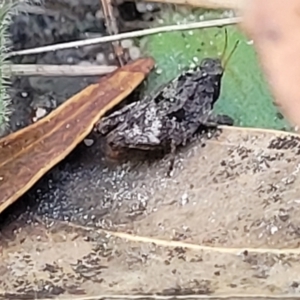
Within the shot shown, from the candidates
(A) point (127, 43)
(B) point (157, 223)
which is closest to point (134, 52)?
(A) point (127, 43)

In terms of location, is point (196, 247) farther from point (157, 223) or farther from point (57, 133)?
point (57, 133)

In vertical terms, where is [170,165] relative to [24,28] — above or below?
below

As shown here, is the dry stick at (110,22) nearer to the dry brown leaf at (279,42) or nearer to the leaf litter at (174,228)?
the leaf litter at (174,228)

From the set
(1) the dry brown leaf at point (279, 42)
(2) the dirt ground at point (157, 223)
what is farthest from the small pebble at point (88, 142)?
(1) the dry brown leaf at point (279, 42)

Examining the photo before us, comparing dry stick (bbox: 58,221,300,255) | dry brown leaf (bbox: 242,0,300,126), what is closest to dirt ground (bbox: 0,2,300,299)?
dry stick (bbox: 58,221,300,255)

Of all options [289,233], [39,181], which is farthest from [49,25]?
[289,233]

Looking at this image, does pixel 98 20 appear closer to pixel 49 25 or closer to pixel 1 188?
pixel 49 25
